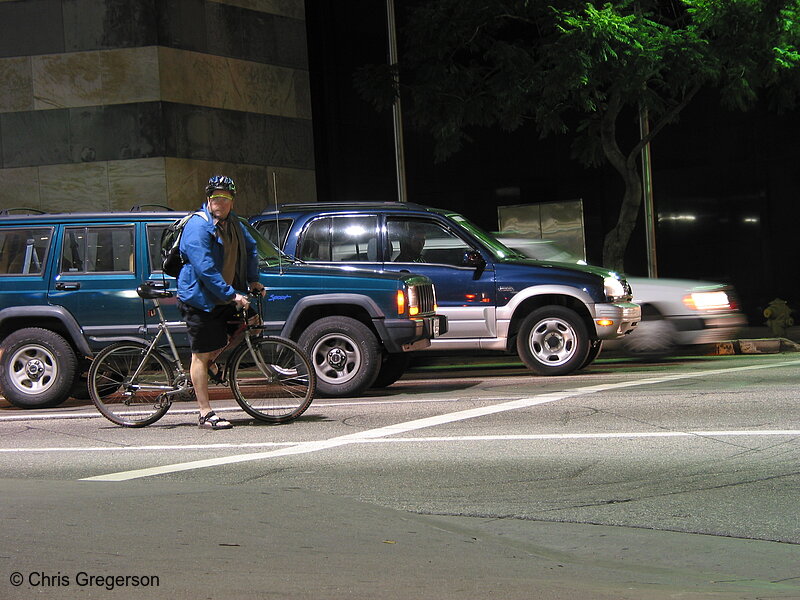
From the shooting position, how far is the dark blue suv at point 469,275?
1329 cm

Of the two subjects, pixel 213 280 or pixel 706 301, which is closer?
pixel 213 280

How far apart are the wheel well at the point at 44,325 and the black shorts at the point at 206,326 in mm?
3079

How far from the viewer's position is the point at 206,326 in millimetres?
9250

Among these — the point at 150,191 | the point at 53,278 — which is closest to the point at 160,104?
the point at 150,191

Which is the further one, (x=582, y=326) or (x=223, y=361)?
(x=582, y=326)

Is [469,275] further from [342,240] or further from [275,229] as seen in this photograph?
[275,229]

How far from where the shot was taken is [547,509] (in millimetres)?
6168

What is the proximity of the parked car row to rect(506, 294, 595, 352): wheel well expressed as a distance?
12 cm

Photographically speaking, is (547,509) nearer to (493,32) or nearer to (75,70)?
(493,32)

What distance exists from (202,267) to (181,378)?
1.21m

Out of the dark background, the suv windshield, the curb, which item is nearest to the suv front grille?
the suv windshield

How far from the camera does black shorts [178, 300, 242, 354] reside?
925 centimetres

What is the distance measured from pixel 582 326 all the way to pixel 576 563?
856cm

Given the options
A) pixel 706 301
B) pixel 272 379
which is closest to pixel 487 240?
pixel 706 301
